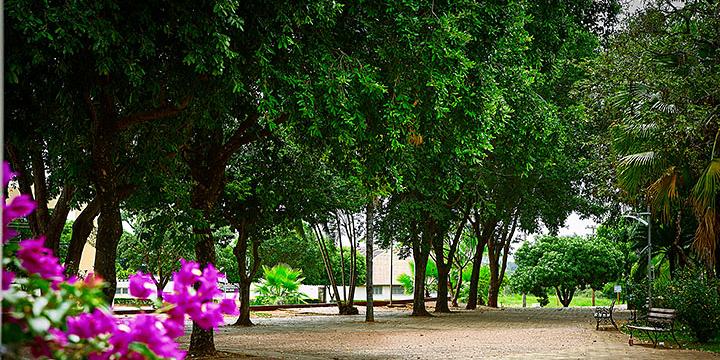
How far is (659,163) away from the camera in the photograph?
58.2 ft

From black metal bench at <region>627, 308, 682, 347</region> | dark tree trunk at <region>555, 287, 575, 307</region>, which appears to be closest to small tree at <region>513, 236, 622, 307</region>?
dark tree trunk at <region>555, 287, 575, 307</region>

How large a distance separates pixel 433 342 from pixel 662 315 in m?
4.92

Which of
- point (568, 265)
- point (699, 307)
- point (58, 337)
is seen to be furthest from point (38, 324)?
point (568, 265)

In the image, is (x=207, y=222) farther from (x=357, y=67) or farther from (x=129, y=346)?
(x=129, y=346)

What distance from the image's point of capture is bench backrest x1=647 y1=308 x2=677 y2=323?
695 inches

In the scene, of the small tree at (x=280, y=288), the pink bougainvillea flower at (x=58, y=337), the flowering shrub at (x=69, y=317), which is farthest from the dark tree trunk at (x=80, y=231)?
the small tree at (x=280, y=288)

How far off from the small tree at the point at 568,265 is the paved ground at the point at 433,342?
79.4 ft

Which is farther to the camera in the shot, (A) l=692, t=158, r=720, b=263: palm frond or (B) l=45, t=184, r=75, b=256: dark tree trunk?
(B) l=45, t=184, r=75, b=256: dark tree trunk

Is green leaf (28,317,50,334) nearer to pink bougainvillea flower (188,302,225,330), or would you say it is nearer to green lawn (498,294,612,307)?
pink bougainvillea flower (188,302,225,330)

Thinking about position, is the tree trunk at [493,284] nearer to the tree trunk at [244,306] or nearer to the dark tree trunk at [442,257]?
the dark tree trunk at [442,257]

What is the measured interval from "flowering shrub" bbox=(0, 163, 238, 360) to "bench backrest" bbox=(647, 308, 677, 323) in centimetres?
1632

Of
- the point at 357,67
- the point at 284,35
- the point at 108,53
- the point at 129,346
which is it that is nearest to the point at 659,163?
the point at 357,67

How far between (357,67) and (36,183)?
8.64m

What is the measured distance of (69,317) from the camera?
2.68m
